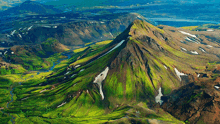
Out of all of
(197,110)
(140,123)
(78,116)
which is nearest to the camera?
(140,123)

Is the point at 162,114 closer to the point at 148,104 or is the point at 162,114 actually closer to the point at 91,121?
the point at 148,104

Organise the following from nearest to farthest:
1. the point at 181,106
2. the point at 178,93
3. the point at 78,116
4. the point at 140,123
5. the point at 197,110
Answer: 1. the point at 140,123
2. the point at 197,110
3. the point at 181,106
4. the point at 178,93
5. the point at 78,116

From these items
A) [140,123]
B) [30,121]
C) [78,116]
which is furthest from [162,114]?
[30,121]

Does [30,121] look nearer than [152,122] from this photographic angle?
No

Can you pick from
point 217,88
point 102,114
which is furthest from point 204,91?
point 102,114

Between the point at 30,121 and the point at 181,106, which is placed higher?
the point at 181,106

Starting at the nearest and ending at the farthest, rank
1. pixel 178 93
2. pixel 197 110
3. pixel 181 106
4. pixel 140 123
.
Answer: pixel 140 123 → pixel 197 110 → pixel 181 106 → pixel 178 93

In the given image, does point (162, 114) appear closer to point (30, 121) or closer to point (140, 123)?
point (140, 123)

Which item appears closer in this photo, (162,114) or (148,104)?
(162,114)

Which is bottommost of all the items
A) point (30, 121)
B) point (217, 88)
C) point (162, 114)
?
point (30, 121)
